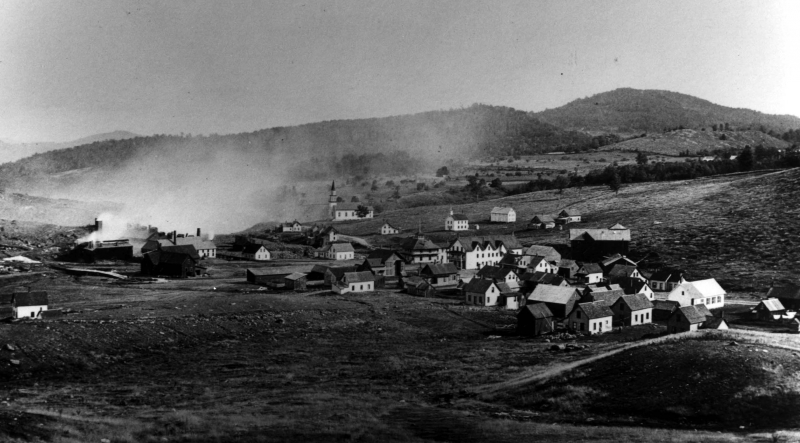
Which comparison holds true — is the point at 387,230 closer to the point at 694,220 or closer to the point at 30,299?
the point at 694,220

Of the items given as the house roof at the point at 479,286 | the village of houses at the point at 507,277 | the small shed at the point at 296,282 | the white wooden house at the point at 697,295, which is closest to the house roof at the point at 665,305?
the village of houses at the point at 507,277

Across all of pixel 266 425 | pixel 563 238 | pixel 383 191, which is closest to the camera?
pixel 266 425

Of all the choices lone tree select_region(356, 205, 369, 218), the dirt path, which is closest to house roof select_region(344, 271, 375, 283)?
the dirt path

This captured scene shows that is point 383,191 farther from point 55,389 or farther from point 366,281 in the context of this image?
point 55,389

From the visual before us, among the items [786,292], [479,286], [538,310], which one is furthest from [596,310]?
[786,292]

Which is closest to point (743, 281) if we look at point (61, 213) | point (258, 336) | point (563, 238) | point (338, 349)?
point (563, 238)

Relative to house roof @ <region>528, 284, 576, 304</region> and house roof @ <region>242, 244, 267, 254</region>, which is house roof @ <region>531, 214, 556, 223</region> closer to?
house roof @ <region>242, 244, 267, 254</region>

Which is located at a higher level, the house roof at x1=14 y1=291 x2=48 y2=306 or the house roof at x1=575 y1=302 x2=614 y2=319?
the house roof at x1=14 y1=291 x2=48 y2=306
